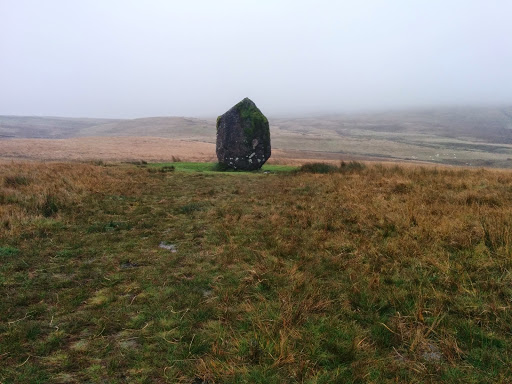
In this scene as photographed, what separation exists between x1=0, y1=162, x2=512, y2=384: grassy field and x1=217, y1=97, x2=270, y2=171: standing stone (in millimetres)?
14506

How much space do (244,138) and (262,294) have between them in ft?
64.4

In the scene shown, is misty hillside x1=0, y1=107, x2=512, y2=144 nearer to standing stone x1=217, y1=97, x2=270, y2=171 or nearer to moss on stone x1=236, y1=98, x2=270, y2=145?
standing stone x1=217, y1=97, x2=270, y2=171

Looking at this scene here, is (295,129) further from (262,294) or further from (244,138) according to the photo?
(262,294)

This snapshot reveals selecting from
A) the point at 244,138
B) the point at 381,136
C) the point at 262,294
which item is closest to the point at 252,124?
the point at 244,138

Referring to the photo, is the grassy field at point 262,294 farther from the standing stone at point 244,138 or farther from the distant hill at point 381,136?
the distant hill at point 381,136

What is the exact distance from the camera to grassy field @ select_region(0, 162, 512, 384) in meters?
3.46

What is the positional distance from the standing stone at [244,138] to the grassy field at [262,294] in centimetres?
1451

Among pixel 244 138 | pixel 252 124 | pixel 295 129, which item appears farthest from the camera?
pixel 295 129

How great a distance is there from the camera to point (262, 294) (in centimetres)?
504

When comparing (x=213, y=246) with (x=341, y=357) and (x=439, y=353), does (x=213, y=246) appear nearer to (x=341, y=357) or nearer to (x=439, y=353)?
(x=341, y=357)

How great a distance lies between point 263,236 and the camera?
783 centimetres

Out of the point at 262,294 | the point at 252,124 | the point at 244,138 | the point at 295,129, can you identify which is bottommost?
the point at 262,294

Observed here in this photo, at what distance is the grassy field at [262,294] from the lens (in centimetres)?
346

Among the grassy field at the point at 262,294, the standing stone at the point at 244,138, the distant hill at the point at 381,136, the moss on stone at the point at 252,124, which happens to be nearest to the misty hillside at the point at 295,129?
the distant hill at the point at 381,136
